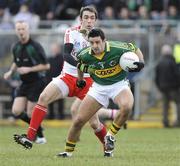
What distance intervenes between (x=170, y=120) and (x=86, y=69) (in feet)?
40.9

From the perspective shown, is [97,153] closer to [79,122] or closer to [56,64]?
[79,122]

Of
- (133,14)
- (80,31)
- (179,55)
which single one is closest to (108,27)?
Result: (133,14)

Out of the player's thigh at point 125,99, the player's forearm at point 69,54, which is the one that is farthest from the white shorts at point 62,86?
the player's thigh at point 125,99

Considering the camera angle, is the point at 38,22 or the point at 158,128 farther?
the point at 38,22

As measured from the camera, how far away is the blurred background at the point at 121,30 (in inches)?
969

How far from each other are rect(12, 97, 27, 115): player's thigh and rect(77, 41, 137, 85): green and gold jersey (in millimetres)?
4464

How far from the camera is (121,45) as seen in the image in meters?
12.3

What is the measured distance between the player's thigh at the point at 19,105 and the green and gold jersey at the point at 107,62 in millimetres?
4464

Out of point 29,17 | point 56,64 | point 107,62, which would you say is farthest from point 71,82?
point 29,17

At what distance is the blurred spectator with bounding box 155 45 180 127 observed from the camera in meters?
23.6

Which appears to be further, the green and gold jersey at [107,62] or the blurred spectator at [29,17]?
the blurred spectator at [29,17]

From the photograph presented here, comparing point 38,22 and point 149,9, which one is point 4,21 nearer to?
point 38,22

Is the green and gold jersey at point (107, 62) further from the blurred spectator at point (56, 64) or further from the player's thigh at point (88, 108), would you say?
the blurred spectator at point (56, 64)

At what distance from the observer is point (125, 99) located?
39.7 ft
